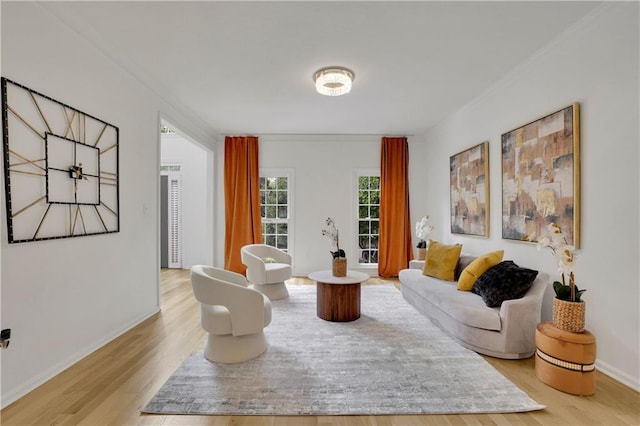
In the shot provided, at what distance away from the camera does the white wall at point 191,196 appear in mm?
6453

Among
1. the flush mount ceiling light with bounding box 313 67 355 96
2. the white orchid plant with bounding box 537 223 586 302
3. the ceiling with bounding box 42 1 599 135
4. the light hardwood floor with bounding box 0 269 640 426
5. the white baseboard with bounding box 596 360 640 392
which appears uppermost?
the ceiling with bounding box 42 1 599 135

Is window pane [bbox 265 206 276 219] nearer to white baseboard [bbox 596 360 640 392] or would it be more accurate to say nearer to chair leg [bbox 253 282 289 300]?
chair leg [bbox 253 282 289 300]

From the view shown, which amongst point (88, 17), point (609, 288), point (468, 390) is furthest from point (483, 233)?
point (88, 17)

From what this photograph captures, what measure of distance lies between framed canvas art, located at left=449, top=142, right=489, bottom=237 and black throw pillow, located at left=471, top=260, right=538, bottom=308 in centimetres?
109

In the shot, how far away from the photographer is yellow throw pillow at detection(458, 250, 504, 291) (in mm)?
3189

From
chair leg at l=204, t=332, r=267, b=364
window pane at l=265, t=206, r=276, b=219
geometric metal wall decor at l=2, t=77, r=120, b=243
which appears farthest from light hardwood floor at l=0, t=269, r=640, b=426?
window pane at l=265, t=206, r=276, b=219

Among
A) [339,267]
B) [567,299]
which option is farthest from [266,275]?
[567,299]

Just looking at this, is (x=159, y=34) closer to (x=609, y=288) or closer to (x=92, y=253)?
(x=92, y=253)

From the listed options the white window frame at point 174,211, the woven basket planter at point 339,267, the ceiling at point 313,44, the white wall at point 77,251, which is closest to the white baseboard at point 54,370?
the white wall at point 77,251

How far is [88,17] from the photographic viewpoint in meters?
2.35

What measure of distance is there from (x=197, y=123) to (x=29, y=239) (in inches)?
127

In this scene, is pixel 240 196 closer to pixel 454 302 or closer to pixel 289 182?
pixel 289 182

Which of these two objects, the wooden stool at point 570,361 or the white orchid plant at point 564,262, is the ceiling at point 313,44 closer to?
the white orchid plant at point 564,262

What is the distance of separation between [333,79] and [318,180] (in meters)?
2.86
